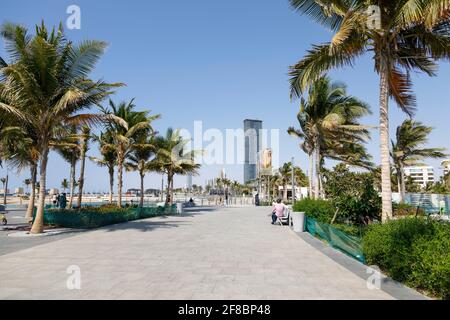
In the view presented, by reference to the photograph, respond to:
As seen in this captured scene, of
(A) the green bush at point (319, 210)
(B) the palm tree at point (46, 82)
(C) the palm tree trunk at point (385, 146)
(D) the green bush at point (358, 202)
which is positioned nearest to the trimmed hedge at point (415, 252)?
(C) the palm tree trunk at point (385, 146)

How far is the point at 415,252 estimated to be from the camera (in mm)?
5922

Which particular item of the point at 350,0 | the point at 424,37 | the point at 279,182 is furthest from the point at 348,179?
the point at 279,182

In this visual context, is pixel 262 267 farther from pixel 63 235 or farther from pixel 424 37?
pixel 63 235

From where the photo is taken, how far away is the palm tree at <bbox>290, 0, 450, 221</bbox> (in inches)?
368

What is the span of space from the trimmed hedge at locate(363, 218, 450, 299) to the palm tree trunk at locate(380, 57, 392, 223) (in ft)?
5.94

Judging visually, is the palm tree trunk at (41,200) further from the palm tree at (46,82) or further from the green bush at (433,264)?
the green bush at (433,264)

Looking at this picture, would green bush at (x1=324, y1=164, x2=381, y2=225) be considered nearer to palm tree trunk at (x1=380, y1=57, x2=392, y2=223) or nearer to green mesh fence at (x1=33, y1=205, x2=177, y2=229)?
palm tree trunk at (x1=380, y1=57, x2=392, y2=223)

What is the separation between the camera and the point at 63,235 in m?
13.6

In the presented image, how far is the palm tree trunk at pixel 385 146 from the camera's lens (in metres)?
9.36

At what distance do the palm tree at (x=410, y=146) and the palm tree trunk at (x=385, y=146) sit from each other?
107 feet

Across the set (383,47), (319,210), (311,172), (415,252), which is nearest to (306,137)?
(311,172)

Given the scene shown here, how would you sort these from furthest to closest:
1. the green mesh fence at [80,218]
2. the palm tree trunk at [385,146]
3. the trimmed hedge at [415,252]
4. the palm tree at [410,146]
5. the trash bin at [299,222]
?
the palm tree at [410,146] → the trash bin at [299,222] → the green mesh fence at [80,218] → the palm tree trunk at [385,146] → the trimmed hedge at [415,252]

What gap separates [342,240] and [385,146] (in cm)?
308

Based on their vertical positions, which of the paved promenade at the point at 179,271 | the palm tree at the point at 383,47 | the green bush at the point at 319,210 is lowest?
the paved promenade at the point at 179,271
